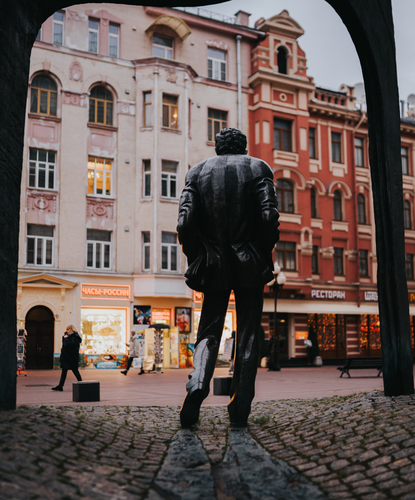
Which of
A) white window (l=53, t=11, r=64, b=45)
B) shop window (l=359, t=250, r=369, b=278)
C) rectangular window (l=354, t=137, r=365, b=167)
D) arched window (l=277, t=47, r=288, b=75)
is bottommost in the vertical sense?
shop window (l=359, t=250, r=369, b=278)

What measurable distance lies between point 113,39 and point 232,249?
26.3 metres

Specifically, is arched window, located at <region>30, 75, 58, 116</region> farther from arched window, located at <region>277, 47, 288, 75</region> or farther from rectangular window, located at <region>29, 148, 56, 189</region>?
arched window, located at <region>277, 47, 288, 75</region>

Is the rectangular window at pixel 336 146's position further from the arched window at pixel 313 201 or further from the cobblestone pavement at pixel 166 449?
the cobblestone pavement at pixel 166 449

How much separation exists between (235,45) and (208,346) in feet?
98.1

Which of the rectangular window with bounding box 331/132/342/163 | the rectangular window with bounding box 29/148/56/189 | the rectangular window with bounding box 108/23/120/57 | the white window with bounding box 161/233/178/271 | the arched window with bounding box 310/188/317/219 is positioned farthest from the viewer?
the rectangular window with bounding box 331/132/342/163

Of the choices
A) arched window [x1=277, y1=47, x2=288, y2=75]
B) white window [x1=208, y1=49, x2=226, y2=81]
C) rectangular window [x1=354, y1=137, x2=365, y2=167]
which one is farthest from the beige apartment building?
rectangular window [x1=354, y1=137, x2=365, y2=167]

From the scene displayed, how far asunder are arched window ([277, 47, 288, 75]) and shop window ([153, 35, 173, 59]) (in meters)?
6.98

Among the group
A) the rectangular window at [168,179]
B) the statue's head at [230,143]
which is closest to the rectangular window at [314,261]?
the rectangular window at [168,179]

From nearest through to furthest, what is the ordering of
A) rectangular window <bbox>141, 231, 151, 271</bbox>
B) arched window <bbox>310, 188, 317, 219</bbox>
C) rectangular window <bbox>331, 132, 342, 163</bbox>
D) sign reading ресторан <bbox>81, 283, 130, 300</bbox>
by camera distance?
sign reading ресторан <bbox>81, 283, 130, 300</bbox>
rectangular window <bbox>141, 231, 151, 271</bbox>
arched window <bbox>310, 188, 317, 219</bbox>
rectangular window <bbox>331, 132, 342, 163</bbox>

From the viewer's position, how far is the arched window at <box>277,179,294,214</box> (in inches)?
1299

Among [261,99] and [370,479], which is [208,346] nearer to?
[370,479]

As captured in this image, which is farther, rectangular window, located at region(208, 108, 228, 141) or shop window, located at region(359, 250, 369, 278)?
shop window, located at region(359, 250, 369, 278)

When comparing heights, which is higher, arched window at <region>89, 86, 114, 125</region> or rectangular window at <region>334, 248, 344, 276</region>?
arched window at <region>89, 86, 114, 125</region>

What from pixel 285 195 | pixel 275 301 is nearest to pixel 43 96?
pixel 285 195
